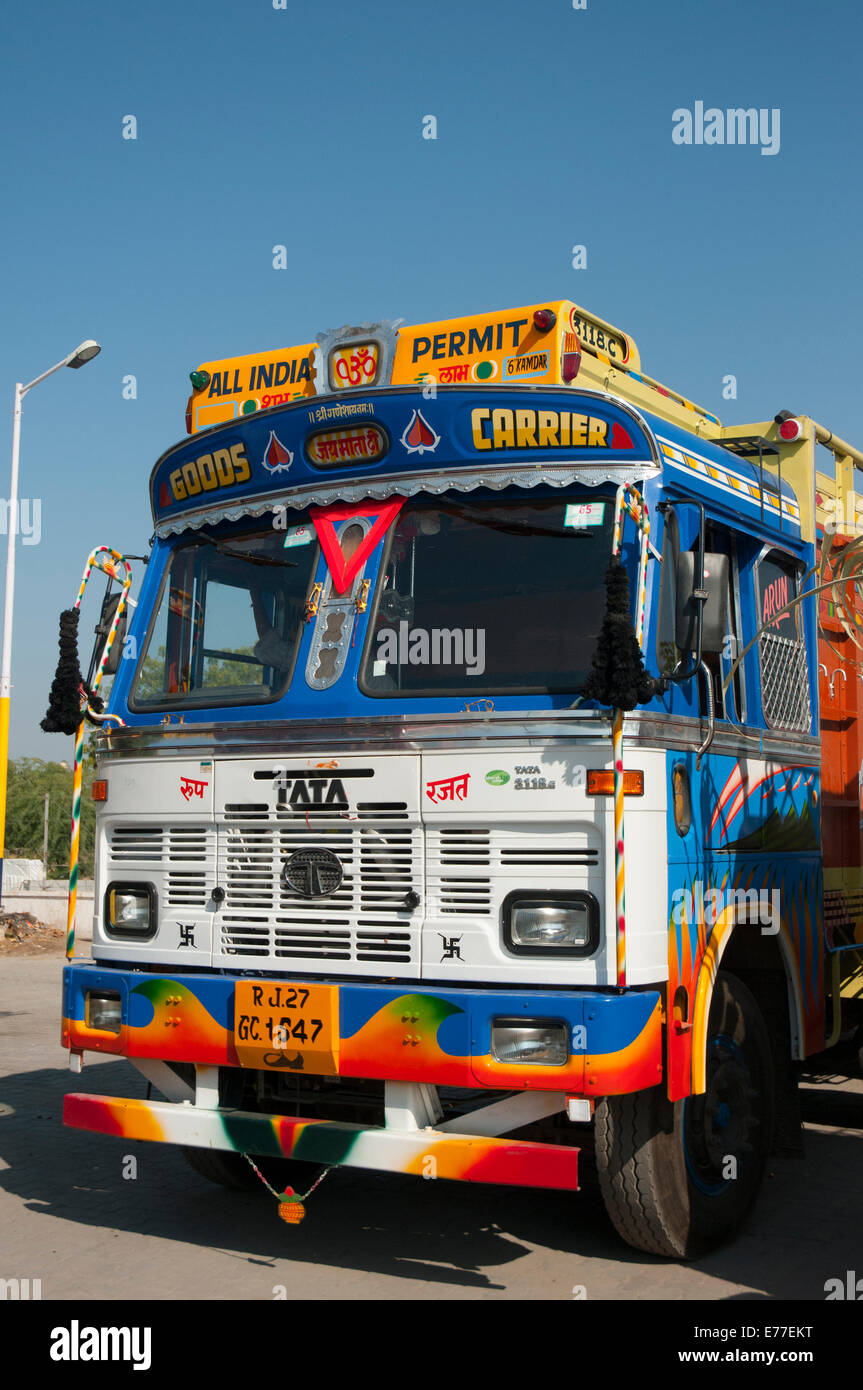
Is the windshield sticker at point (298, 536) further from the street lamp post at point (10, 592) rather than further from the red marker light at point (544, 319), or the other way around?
the street lamp post at point (10, 592)

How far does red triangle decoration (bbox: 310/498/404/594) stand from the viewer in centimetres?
582

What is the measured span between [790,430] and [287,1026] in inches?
159

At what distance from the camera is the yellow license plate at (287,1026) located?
5234 millimetres

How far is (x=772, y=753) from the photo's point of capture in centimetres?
655

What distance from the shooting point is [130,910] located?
611cm

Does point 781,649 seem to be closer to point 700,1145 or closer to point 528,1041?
point 700,1145

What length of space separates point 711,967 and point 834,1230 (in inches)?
64.4

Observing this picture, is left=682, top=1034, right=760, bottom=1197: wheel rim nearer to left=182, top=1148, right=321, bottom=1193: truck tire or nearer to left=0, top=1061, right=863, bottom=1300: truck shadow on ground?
left=0, top=1061, right=863, bottom=1300: truck shadow on ground

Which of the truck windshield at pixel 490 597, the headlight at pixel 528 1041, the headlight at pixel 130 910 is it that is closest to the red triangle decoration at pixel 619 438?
the truck windshield at pixel 490 597

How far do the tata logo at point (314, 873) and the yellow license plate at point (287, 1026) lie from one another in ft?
1.24
